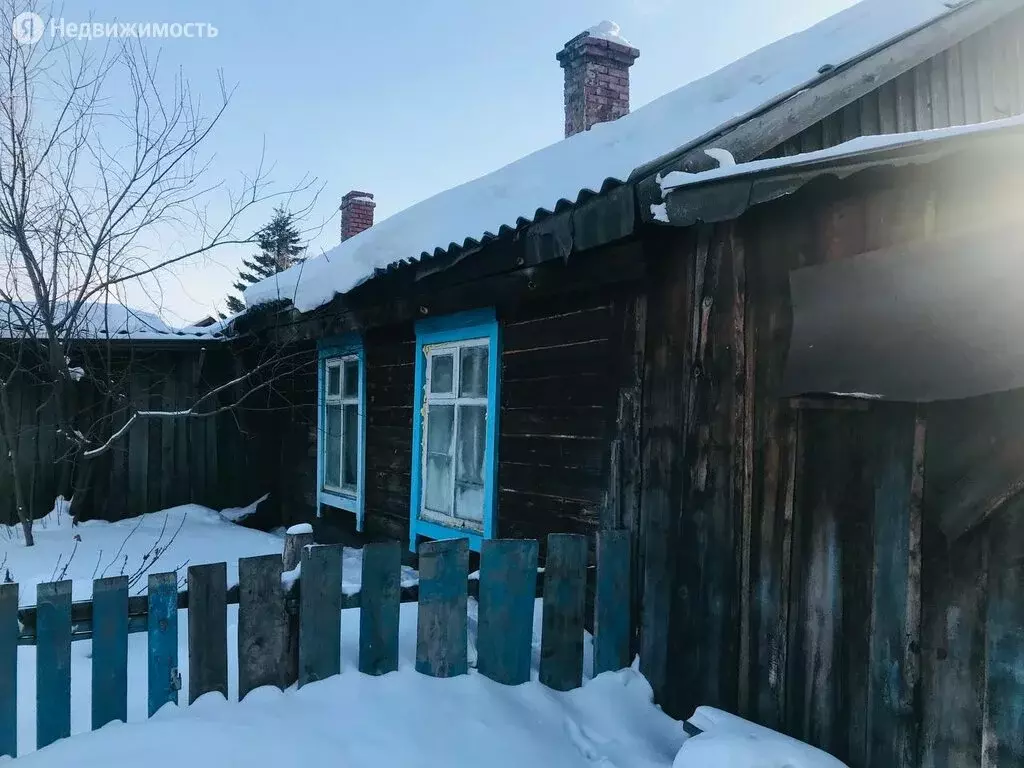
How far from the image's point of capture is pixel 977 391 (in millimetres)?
2293

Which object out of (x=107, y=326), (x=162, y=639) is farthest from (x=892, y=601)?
(x=107, y=326)

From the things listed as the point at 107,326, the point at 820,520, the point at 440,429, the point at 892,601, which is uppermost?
the point at 107,326

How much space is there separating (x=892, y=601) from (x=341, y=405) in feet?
20.7

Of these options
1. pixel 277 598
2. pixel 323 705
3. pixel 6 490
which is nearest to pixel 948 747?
pixel 323 705

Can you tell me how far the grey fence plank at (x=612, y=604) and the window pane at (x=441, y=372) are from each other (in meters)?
2.67

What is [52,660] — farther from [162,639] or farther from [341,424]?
[341,424]

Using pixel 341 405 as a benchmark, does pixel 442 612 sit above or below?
below

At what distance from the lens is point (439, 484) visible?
6.08 m

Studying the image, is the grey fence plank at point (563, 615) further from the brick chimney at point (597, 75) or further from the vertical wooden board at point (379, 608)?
the brick chimney at point (597, 75)

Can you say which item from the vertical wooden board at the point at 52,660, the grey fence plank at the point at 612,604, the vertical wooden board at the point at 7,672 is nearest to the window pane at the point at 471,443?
the grey fence plank at the point at 612,604

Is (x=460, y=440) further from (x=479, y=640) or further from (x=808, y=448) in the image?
(x=808, y=448)

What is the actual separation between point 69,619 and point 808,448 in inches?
116

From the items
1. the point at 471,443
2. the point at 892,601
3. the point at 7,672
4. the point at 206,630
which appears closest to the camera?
the point at 892,601

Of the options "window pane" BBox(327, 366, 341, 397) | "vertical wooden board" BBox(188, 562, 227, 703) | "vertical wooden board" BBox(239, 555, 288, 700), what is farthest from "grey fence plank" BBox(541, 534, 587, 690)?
"window pane" BBox(327, 366, 341, 397)
